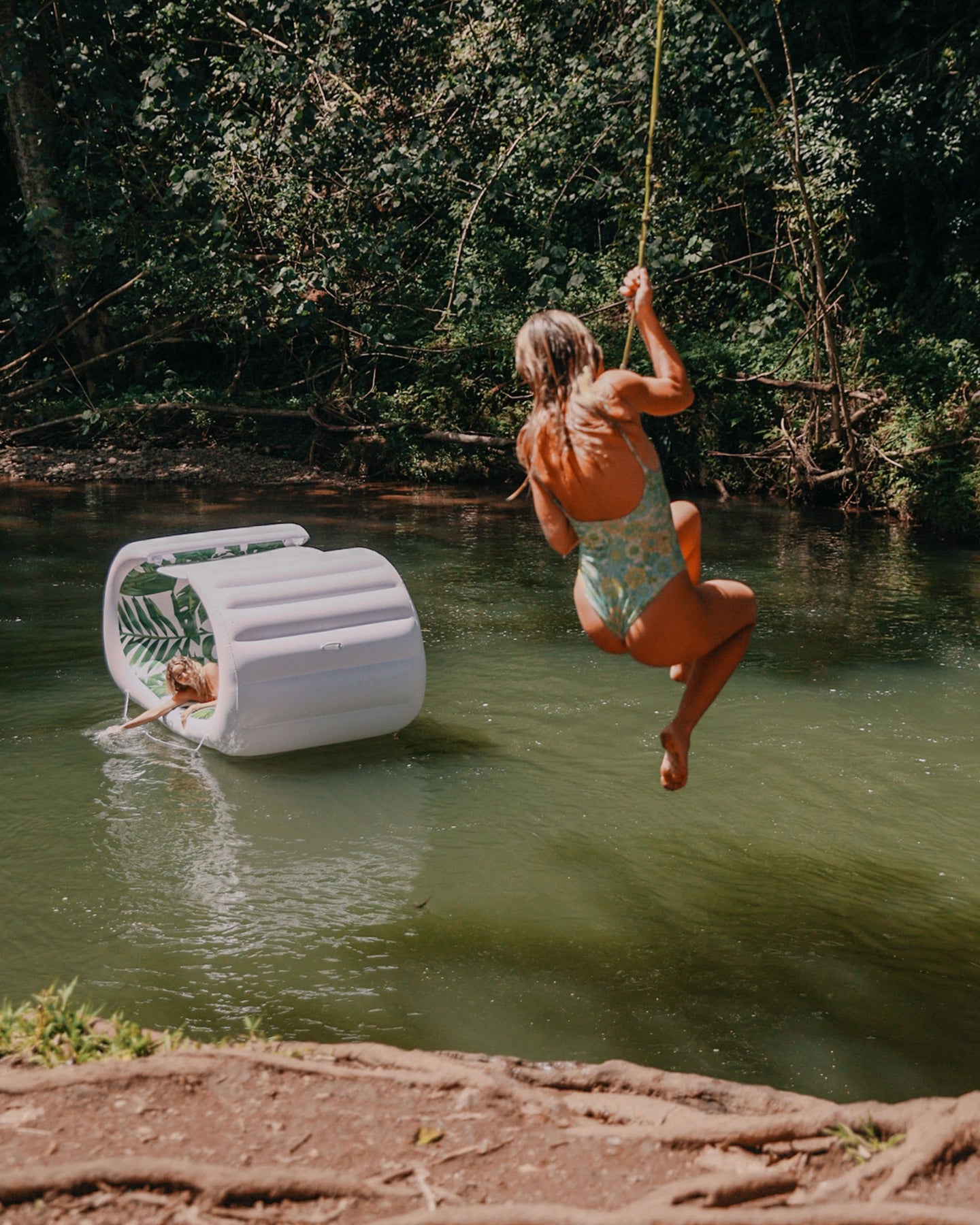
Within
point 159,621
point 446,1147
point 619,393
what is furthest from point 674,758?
point 159,621

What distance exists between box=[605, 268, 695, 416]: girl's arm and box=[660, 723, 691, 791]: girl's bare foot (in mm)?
1165

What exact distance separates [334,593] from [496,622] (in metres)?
3.45

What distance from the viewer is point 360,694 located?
23.9 ft

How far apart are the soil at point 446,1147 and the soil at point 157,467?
15.9m

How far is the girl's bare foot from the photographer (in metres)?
4.64

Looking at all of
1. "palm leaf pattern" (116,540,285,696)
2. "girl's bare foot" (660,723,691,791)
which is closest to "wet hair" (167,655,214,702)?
"palm leaf pattern" (116,540,285,696)

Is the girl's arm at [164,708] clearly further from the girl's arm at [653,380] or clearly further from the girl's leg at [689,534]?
the girl's arm at [653,380]

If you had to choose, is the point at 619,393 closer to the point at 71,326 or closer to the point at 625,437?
the point at 625,437

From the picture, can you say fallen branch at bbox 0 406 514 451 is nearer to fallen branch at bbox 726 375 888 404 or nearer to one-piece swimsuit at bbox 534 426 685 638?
fallen branch at bbox 726 375 888 404

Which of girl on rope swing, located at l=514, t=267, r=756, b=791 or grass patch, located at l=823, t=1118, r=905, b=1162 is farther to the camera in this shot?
girl on rope swing, located at l=514, t=267, r=756, b=791

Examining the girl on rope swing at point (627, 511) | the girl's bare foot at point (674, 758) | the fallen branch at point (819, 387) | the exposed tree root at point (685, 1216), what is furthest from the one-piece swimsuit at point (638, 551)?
the fallen branch at point (819, 387)

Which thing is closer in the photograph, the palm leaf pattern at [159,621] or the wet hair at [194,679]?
the wet hair at [194,679]

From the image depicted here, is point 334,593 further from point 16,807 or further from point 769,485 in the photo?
point 769,485

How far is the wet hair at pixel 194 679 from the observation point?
7.79 metres
